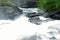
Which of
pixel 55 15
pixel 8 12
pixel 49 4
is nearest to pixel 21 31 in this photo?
pixel 8 12

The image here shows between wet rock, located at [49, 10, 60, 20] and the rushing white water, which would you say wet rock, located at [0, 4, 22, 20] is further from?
wet rock, located at [49, 10, 60, 20]

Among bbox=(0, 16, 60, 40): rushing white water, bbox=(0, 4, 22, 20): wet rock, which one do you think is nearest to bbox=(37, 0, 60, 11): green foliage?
bbox=(0, 4, 22, 20): wet rock

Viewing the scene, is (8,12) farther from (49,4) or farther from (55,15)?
(49,4)

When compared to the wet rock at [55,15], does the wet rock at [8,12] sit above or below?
above

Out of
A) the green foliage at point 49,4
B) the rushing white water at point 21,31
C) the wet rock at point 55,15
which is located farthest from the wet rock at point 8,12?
the wet rock at point 55,15

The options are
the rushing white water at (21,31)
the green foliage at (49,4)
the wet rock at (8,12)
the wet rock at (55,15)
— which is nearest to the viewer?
the rushing white water at (21,31)

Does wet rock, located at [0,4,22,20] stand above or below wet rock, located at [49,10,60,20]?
above

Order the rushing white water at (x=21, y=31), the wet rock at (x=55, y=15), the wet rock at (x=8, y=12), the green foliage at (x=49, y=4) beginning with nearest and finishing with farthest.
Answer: the rushing white water at (x=21, y=31), the wet rock at (x=55, y=15), the wet rock at (x=8, y=12), the green foliage at (x=49, y=4)

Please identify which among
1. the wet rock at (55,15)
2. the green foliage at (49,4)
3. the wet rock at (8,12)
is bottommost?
the wet rock at (55,15)

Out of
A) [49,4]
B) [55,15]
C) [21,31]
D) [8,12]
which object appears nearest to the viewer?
[21,31]

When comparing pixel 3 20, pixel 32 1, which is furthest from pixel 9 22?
pixel 32 1

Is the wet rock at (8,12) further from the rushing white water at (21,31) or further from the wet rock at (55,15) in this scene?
the wet rock at (55,15)

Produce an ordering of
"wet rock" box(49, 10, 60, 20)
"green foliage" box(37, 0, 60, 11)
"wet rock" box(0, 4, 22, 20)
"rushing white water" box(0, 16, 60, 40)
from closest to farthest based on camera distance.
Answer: "rushing white water" box(0, 16, 60, 40)
"wet rock" box(49, 10, 60, 20)
"wet rock" box(0, 4, 22, 20)
"green foliage" box(37, 0, 60, 11)

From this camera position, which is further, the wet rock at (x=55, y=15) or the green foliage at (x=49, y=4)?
the green foliage at (x=49, y=4)
